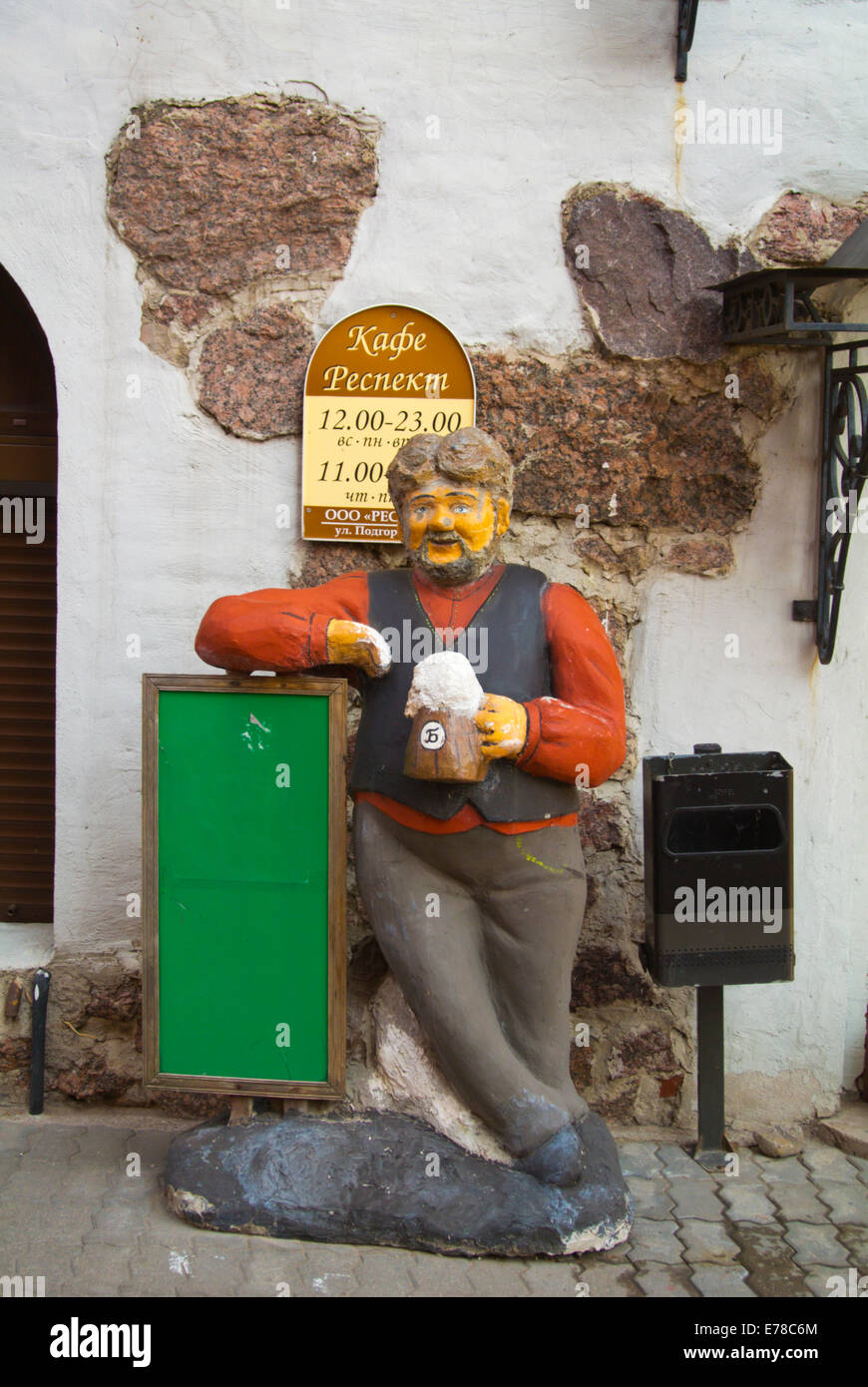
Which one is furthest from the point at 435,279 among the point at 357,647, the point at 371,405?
the point at 357,647

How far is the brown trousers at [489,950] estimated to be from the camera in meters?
2.96

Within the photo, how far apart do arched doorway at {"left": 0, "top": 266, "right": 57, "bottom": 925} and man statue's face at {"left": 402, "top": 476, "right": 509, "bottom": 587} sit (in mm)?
1529

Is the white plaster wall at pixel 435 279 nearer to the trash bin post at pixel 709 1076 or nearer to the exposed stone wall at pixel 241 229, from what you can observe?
the exposed stone wall at pixel 241 229

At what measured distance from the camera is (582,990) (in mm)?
3676

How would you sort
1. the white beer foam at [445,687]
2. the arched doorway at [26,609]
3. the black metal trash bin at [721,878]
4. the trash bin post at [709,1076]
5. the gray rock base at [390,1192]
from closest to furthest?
the white beer foam at [445,687]
the gray rock base at [390,1192]
the black metal trash bin at [721,878]
the trash bin post at [709,1076]
the arched doorway at [26,609]

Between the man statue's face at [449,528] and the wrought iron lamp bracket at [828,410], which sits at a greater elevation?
the wrought iron lamp bracket at [828,410]

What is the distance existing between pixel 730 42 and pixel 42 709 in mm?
2830

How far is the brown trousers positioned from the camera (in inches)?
117

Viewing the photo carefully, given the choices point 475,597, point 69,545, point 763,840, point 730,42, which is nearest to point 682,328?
point 730,42

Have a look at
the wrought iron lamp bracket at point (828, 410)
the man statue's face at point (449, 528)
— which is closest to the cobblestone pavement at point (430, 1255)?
the wrought iron lamp bracket at point (828, 410)

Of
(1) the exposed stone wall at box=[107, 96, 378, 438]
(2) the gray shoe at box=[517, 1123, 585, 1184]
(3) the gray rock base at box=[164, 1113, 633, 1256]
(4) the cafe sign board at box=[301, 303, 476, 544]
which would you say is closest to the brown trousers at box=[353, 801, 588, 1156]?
(2) the gray shoe at box=[517, 1123, 585, 1184]

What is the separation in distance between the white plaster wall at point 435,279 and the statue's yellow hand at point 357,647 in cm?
75

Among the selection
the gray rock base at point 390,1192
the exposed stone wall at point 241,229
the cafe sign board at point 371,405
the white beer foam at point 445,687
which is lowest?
the gray rock base at point 390,1192

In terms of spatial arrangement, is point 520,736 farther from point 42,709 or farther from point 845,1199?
point 42,709
